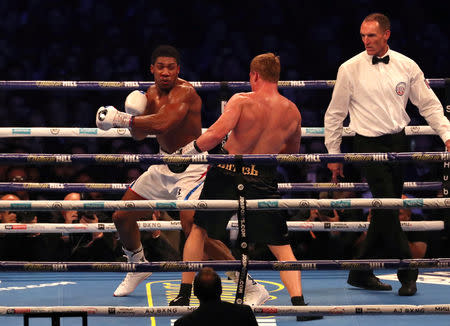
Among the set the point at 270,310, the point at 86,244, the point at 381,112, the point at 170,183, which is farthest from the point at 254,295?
the point at 86,244

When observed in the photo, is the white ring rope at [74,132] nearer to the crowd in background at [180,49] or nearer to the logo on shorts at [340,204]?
the crowd in background at [180,49]

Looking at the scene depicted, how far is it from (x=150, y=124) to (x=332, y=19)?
5.04 metres

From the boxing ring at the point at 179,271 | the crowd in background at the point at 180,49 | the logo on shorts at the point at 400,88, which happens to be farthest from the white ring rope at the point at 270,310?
the crowd in background at the point at 180,49

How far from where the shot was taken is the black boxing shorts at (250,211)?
4023mm

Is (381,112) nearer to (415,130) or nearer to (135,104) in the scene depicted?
(415,130)

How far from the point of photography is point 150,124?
4.21 m

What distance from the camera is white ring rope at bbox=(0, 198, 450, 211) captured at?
10.6 ft

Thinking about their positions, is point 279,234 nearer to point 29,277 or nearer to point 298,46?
point 29,277

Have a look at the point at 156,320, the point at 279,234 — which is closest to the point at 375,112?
the point at 279,234

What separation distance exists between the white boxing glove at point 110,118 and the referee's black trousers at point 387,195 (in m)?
1.59

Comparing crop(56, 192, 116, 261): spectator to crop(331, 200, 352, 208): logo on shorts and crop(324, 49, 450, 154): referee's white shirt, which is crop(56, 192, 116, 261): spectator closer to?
crop(324, 49, 450, 154): referee's white shirt

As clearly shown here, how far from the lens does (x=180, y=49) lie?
8266 mm

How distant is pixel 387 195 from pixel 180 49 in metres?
4.31

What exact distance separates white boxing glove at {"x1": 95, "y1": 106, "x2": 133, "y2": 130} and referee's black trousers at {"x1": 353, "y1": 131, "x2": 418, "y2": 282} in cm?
159
